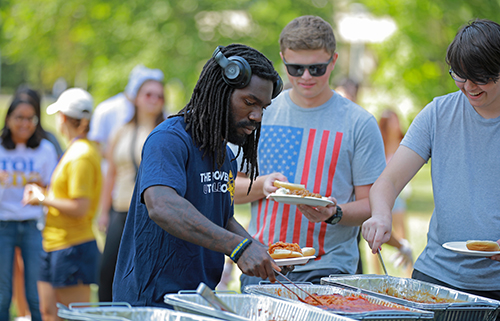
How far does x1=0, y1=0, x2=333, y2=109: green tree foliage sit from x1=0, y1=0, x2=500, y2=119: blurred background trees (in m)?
0.02

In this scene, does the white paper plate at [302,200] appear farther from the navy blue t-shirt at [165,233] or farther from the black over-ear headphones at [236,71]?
the black over-ear headphones at [236,71]

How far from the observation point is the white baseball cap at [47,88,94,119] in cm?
536

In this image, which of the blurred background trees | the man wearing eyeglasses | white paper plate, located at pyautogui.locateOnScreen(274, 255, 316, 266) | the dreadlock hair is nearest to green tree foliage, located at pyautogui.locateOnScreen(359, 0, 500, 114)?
the blurred background trees

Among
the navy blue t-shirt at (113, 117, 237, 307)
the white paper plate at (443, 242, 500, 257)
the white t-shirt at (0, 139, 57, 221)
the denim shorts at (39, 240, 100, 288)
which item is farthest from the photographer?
the white t-shirt at (0, 139, 57, 221)

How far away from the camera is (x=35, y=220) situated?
5586 mm

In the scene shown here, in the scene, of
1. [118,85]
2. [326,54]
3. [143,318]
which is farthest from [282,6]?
[143,318]

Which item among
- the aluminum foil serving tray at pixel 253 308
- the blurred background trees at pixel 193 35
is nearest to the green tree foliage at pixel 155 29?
the blurred background trees at pixel 193 35

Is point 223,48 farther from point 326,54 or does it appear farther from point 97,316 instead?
point 97,316

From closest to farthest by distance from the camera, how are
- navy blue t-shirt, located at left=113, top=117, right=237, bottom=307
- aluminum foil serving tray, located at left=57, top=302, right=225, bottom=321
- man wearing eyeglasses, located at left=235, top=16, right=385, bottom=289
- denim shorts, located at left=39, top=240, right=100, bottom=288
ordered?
aluminum foil serving tray, located at left=57, top=302, right=225, bottom=321 < navy blue t-shirt, located at left=113, top=117, right=237, bottom=307 < man wearing eyeglasses, located at left=235, top=16, right=385, bottom=289 < denim shorts, located at left=39, top=240, right=100, bottom=288

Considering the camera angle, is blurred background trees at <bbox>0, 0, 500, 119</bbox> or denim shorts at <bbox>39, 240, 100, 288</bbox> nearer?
denim shorts at <bbox>39, 240, 100, 288</bbox>

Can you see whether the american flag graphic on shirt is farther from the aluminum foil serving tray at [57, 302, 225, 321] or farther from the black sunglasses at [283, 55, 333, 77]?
the aluminum foil serving tray at [57, 302, 225, 321]

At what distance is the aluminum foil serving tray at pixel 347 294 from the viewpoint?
2369mm

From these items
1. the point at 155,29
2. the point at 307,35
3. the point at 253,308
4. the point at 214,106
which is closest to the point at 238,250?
the point at 253,308

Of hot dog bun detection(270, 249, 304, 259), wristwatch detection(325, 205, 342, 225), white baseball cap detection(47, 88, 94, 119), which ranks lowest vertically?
hot dog bun detection(270, 249, 304, 259)
